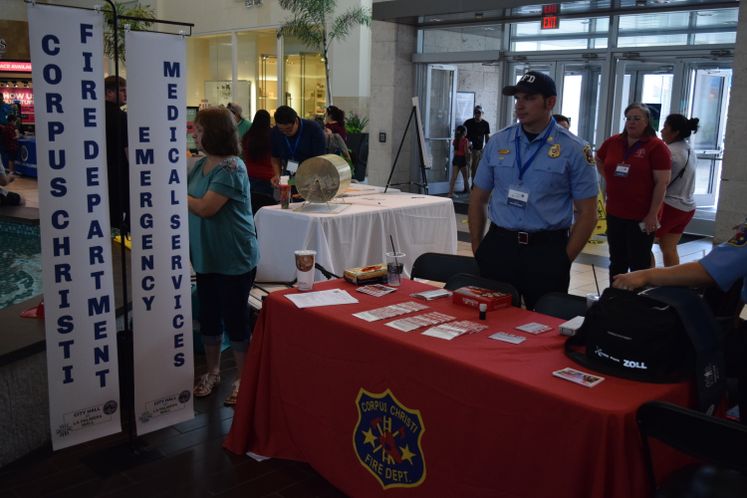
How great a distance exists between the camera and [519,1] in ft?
28.8

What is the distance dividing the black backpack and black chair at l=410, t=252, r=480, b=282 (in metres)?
1.40

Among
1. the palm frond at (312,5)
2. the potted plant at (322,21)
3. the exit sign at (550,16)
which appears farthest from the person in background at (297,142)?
the palm frond at (312,5)

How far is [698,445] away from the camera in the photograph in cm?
168

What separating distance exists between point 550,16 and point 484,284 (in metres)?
7.22

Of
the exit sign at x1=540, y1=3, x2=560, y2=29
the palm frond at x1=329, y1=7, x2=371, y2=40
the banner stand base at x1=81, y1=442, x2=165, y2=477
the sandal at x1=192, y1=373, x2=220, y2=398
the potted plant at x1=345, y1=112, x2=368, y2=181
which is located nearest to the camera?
the banner stand base at x1=81, y1=442, x2=165, y2=477

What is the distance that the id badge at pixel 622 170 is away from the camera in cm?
483

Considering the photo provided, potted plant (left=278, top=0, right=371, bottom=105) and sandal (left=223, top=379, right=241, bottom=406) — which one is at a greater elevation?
potted plant (left=278, top=0, right=371, bottom=105)

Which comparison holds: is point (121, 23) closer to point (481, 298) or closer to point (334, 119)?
point (334, 119)

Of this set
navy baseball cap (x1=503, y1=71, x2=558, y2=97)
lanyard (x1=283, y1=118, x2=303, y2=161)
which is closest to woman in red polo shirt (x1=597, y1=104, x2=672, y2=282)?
navy baseball cap (x1=503, y1=71, x2=558, y2=97)

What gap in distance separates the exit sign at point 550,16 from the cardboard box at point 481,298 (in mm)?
7193

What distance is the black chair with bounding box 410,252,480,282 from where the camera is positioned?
3.49m

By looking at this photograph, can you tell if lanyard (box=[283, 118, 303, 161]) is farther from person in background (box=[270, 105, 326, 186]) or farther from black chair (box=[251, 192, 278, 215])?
black chair (box=[251, 192, 278, 215])

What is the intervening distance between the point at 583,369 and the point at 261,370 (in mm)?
1399

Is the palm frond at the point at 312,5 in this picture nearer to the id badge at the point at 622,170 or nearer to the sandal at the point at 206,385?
the id badge at the point at 622,170
